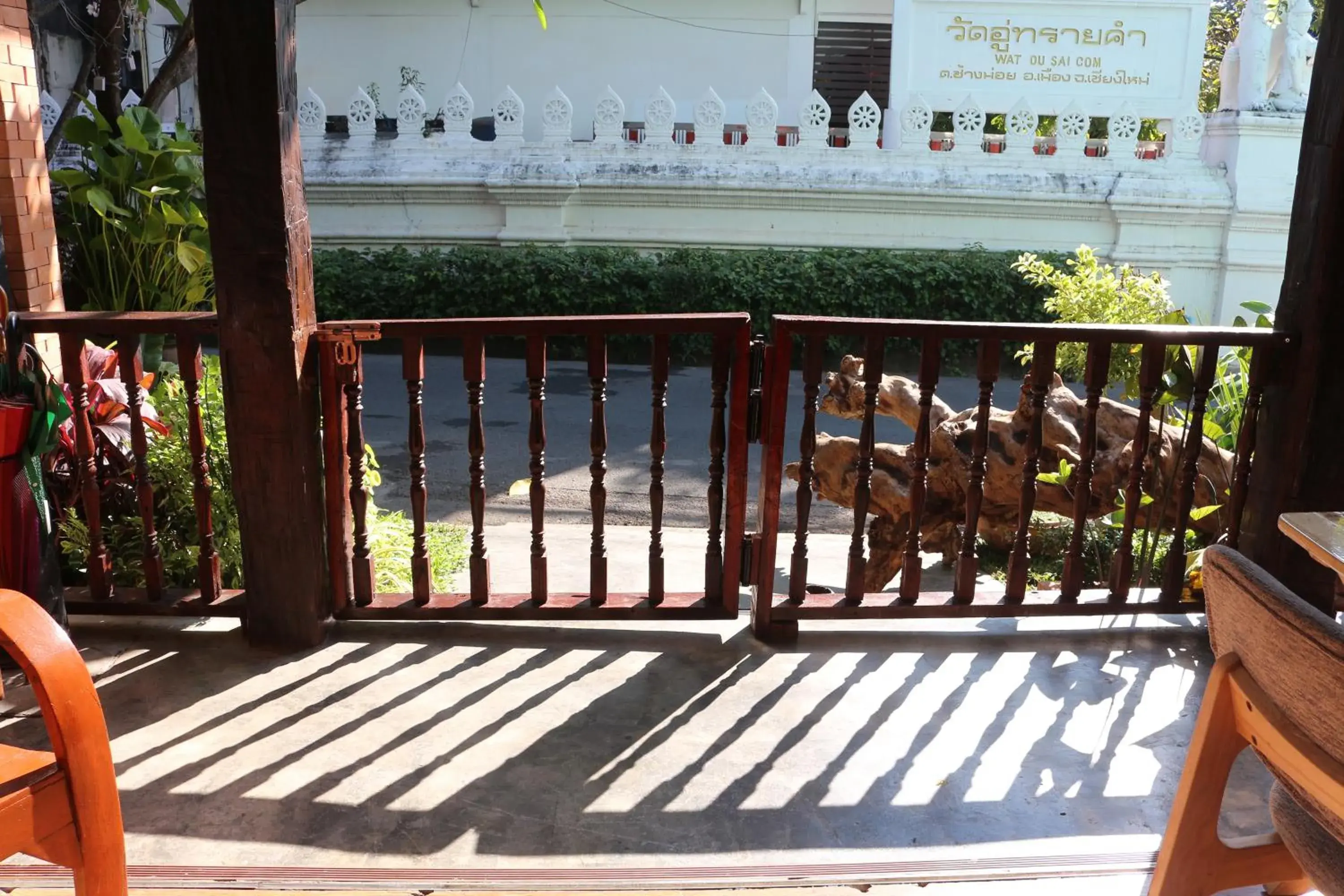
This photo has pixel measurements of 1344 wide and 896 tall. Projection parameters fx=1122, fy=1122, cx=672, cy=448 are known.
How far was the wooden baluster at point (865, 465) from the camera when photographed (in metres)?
2.95

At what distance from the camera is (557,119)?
439 inches

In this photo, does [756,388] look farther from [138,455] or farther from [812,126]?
[812,126]

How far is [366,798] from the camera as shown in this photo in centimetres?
233

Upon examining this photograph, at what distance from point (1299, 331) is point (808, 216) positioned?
8.47 metres

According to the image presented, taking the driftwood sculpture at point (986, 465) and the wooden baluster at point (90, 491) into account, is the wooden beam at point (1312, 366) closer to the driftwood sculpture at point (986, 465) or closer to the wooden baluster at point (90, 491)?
the driftwood sculpture at point (986, 465)

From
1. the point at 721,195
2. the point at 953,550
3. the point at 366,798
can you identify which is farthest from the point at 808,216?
the point at 366,798

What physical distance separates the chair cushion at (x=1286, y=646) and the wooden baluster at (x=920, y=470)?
1408 millimetres

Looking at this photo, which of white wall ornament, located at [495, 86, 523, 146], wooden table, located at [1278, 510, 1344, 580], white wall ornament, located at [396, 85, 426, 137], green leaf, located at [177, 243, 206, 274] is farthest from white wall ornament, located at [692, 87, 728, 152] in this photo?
wooden table, located at [1278, 510, 1344, 580]

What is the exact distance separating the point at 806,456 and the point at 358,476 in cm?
120

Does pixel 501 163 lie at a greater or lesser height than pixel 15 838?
greater

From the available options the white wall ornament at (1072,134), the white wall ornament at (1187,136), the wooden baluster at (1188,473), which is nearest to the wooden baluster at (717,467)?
the wooden baluster at (1188,473)

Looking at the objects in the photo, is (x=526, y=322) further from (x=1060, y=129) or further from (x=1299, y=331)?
(x=1060, y=129)

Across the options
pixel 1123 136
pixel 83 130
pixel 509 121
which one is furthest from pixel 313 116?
pixel 1123 136

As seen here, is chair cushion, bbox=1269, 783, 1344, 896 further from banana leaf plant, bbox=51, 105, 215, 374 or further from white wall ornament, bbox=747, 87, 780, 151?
white wall ornament, bbox=747, 87, 780, 151
